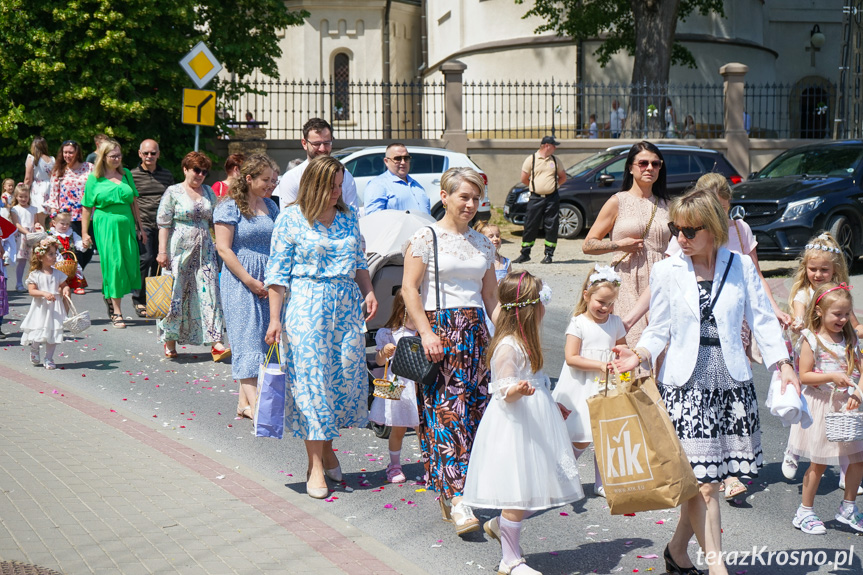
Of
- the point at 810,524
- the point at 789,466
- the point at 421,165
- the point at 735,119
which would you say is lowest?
the point at 810,524

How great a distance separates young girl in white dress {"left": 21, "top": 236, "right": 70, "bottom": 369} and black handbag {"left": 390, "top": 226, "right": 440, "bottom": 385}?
5.33 metres

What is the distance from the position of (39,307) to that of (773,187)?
10769 mm

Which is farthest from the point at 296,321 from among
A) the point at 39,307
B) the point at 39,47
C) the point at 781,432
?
the point at 39,47

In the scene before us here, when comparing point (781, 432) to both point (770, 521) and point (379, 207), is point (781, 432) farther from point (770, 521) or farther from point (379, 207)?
point (379, 207)

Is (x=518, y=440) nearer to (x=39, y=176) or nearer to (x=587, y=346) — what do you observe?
(x=587, y=346)

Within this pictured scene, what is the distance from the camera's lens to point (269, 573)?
16.0 feet

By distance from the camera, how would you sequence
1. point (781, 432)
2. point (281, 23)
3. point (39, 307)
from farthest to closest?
point (281, 23)
point (39, 307)
point (781, 432)

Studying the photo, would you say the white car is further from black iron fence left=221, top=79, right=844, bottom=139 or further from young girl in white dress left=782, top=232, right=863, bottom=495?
young girl in white dress left=782, top=232, right=863, bottom=495

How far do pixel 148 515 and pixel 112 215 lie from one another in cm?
679

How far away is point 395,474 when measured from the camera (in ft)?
22.0

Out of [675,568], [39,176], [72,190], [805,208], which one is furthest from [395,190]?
[39,176]

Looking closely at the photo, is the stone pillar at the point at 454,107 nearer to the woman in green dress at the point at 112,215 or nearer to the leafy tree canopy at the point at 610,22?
the leafy tree canopy at the point at 610,22

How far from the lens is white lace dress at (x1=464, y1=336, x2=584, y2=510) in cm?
489

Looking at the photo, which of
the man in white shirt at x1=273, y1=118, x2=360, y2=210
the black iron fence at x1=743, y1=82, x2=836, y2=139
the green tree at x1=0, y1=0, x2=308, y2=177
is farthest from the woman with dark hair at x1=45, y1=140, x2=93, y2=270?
the black iron fence at x1=743, y1=82, x2=836, y2=139
